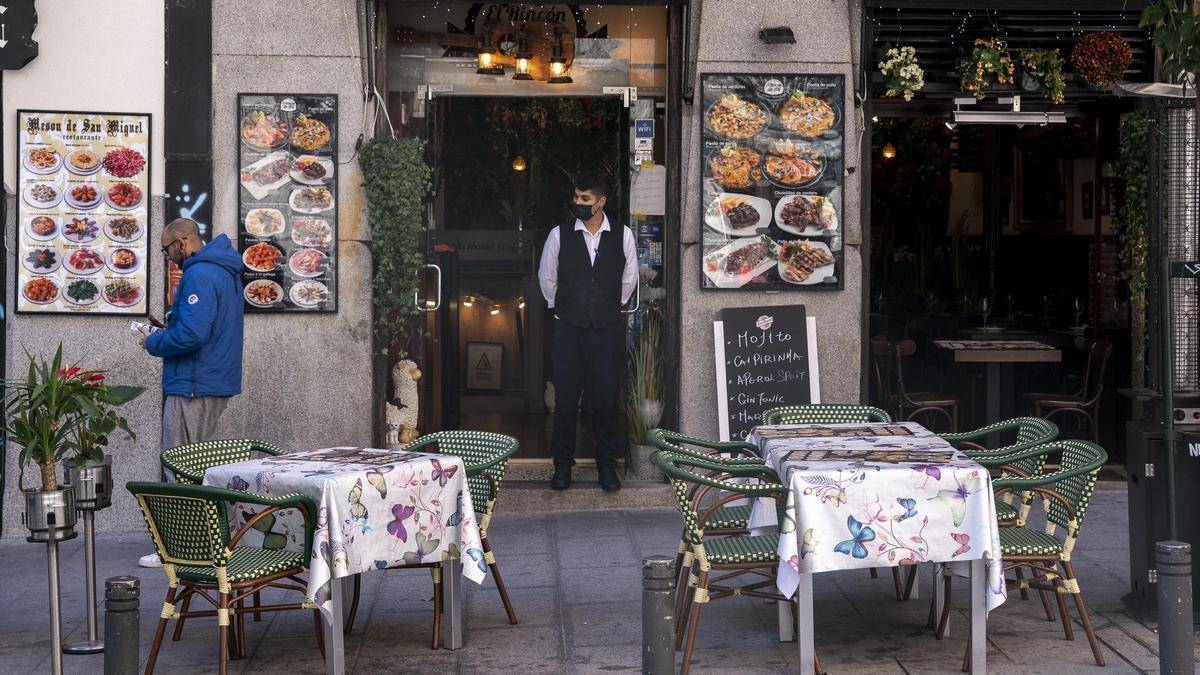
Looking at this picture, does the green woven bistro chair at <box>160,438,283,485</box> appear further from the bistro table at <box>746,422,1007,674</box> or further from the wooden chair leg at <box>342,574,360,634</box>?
the bistro table at <box>746,422,1007,674</box>

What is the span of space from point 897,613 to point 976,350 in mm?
4106

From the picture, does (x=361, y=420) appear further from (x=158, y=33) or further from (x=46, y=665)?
(x=46, y=665)

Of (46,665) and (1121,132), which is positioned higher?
(1121,132)

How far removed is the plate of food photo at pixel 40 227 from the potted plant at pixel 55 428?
126 inches

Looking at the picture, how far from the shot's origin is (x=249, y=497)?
5555 millimetres

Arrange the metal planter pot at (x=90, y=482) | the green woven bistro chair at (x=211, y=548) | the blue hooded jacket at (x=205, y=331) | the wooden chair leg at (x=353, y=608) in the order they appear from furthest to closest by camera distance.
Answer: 1. the blue hooded jacket at (x=205, y=331)
2. the wooden chair leg at (x=353, y=608)
3. the metal planter pot at (x=90, y=482)
4. the green woven bistro chair at (x=211, y=548)

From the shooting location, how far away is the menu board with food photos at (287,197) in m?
9.32

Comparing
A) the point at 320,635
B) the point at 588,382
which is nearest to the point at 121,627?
the point at 320,635

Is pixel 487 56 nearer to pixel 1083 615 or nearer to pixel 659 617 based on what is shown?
pixel 1083 615

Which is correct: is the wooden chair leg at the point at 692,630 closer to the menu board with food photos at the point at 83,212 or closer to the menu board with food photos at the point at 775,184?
the menu board with food photos at the point at 775,184

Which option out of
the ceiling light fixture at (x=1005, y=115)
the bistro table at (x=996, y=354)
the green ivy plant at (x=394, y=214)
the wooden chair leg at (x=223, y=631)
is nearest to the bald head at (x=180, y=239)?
the green ivy plant at (x=394, y=214)

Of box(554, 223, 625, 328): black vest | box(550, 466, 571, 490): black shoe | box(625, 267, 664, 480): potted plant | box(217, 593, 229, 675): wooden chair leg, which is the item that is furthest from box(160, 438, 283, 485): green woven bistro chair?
box(625, 267, 664, 480): potted plant

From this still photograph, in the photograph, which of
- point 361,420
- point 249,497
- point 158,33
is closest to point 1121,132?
point 361,420

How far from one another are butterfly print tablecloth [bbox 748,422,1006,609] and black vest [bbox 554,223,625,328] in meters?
3.97
